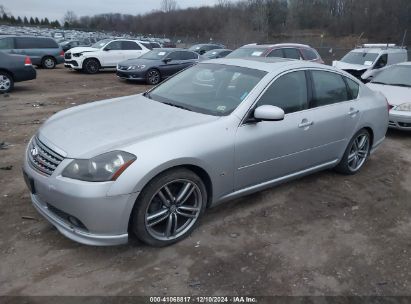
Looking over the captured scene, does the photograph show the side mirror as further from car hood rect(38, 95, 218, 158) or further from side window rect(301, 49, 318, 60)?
side window rect(301, 49, 318, 60)

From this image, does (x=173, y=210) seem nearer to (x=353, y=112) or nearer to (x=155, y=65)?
(x=353, y=112)

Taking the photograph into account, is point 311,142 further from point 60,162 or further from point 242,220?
point 60,162

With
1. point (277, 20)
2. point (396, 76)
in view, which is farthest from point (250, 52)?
point (277, 20)

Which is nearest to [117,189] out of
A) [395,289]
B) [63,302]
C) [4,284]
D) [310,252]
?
[63,302]

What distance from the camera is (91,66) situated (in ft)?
56.2

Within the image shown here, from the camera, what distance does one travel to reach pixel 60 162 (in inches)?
116

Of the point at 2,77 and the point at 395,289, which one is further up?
the point at 2,77

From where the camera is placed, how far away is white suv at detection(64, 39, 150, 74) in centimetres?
1695

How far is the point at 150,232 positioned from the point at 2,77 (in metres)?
9.85

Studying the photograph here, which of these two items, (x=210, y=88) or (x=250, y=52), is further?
(x=250, y=52)

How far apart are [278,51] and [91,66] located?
991cm

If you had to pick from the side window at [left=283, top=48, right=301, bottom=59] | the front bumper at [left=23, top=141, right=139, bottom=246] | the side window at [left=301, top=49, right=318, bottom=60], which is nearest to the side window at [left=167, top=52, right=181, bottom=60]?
the side window at [left=283, top=48, right=301, bottom=59]

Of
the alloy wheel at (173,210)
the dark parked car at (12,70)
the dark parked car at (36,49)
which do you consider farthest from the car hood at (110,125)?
the dark parked car at (36,49)

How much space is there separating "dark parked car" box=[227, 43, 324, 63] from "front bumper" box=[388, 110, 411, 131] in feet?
13.4
